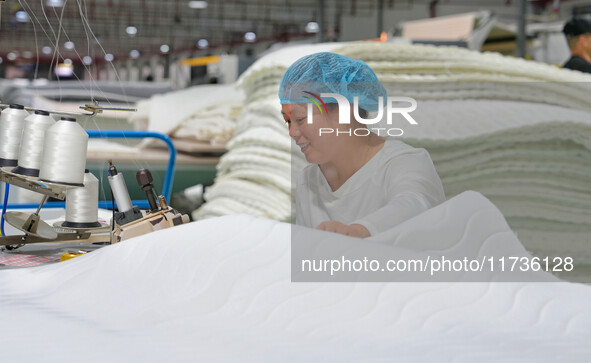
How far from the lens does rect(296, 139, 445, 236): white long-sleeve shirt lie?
0.71 metres

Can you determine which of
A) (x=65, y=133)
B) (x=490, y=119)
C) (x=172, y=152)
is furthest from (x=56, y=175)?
(x=490, y=119)

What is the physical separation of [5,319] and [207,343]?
0.61 ft

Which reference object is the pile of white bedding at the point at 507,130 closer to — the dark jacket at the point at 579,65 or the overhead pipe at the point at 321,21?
the dark jacket at the point at 579,65

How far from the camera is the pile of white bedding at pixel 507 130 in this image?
1.24 m

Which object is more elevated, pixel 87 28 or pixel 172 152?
pixel 87 28

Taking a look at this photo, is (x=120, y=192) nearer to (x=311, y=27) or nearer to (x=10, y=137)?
(x=10, y=137)

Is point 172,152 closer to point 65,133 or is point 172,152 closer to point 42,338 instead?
point 65,133

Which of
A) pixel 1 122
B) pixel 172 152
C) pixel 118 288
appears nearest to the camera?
pixel 118 288

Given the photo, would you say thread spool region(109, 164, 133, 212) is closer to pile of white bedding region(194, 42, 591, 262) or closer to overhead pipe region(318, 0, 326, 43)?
pile of white bedding region(194, 42, 591, 262)

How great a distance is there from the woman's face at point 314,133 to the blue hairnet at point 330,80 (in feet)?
0.06

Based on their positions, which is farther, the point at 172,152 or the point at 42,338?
the point at 172,152

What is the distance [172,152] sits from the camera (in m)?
1.41

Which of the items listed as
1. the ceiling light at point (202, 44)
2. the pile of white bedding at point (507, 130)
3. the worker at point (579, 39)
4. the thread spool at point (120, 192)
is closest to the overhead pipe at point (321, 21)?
the worker at point (579, 39)

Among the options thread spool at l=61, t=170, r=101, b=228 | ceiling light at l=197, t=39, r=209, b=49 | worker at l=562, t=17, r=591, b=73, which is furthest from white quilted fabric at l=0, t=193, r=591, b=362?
ceiling light at l=197, t=39, r=209, b=49
